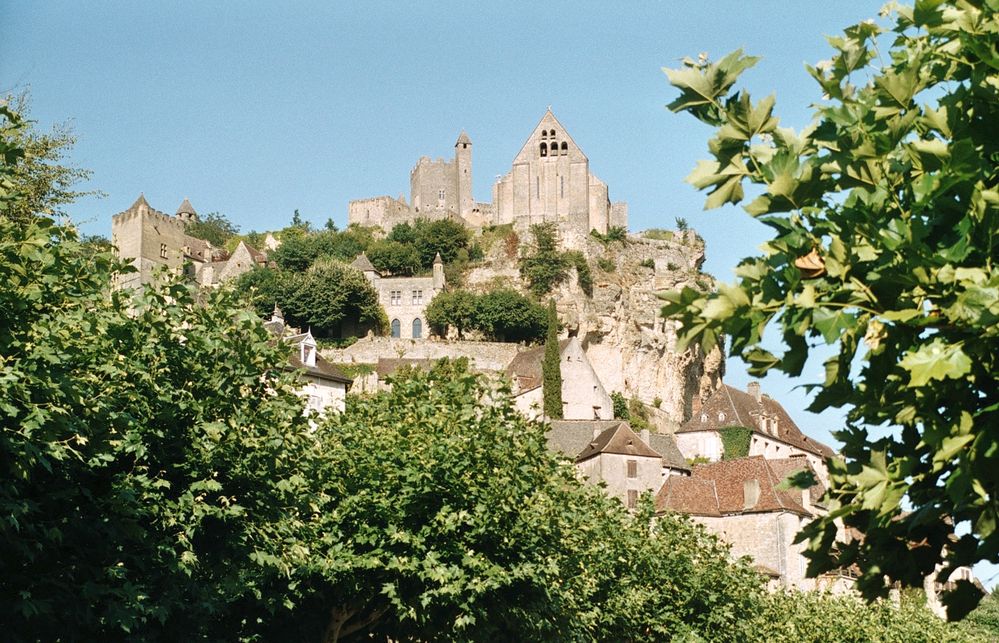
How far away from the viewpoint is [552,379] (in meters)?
83.8

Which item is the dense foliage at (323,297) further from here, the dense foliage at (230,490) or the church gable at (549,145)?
the dense foliage at (230,490)

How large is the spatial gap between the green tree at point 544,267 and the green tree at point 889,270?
91838 mm

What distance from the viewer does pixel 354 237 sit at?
111750 mm

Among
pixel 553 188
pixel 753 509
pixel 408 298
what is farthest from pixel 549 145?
pixel 753 509

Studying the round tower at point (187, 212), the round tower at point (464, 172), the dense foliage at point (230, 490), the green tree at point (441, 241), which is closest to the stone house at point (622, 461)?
the green tree at point (441, 241)

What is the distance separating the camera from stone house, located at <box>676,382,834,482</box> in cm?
8550

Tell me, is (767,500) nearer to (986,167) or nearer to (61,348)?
(61,348)

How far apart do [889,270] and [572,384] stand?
81370mm

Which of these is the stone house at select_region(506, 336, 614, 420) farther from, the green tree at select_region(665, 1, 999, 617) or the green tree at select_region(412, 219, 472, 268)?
the green tree at select_region(665, 1, 999, 617)

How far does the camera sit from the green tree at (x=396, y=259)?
104 meters

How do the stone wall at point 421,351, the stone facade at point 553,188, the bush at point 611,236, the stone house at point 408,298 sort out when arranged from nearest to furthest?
the stone wall at point 421,351 → the stone house at point 408,298 → the bush at point 611,236 → the stone facade at point 553,188

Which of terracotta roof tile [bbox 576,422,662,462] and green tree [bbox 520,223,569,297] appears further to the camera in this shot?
green tree [bbox 520,223,569,297]

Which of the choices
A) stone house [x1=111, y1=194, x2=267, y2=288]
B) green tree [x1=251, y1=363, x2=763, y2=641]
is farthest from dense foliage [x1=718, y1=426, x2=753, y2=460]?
green tree [x1=251, y1=363, x2=763, y2=641]

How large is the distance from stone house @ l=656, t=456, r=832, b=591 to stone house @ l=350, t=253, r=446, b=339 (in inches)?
1391
